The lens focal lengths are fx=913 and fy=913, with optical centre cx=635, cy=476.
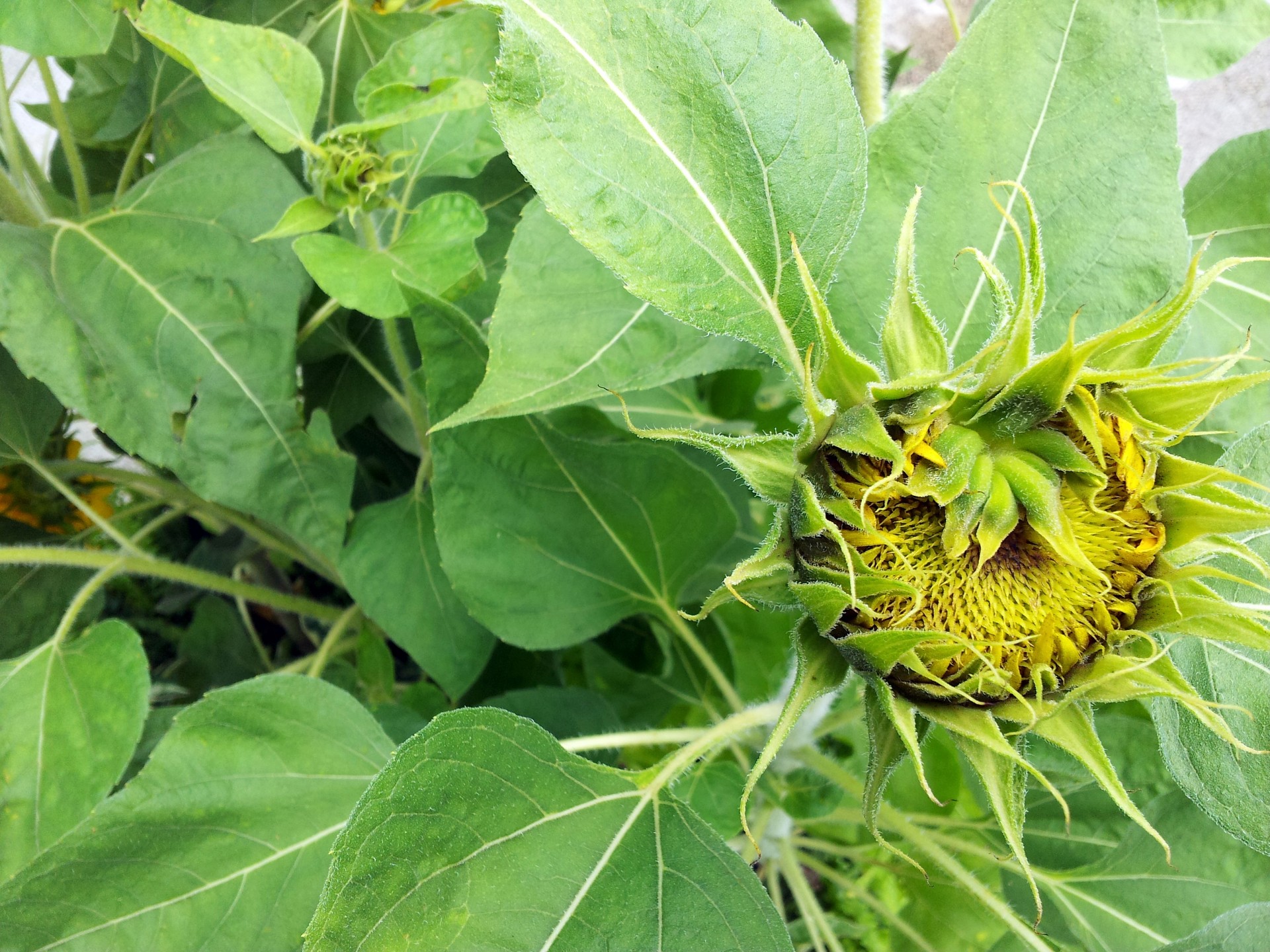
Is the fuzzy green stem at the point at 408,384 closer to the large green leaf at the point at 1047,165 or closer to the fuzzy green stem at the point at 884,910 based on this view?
the large green leaf at the point at 1047,165

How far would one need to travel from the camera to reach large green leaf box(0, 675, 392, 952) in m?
0.40

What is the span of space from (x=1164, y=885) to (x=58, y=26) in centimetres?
74

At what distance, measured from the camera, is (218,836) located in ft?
1.41

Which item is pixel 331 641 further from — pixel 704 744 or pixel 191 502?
pixel 704 744

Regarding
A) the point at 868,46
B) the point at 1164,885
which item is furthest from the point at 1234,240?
the point at 1164,885

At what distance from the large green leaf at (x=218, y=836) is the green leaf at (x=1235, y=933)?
1.22 ft

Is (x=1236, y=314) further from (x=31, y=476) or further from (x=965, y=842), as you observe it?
(x=31, y=476)

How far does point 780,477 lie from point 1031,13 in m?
0.25

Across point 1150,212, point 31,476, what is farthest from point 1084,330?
point 31,476

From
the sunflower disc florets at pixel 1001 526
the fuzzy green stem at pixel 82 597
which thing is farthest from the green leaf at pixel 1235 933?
the fuzzy green stem at pixel 82 597

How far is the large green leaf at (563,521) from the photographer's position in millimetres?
483

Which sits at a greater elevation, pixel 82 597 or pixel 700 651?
pixel 82 597

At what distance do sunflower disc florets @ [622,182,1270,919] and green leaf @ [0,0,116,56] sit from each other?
1.28 feet

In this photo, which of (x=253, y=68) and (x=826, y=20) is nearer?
(x=253, y=68)
